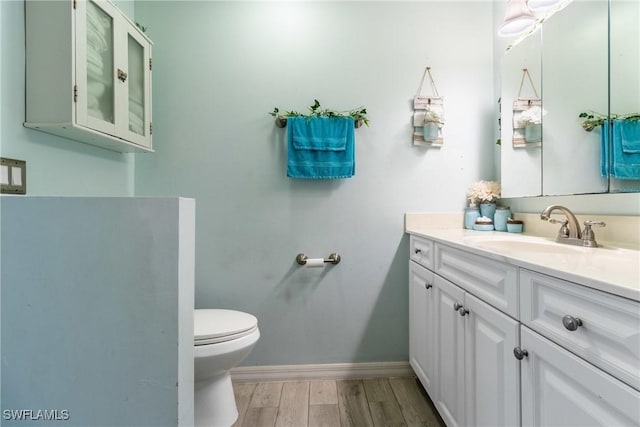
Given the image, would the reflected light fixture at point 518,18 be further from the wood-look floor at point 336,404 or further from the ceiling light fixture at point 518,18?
the wood-look floor at point 336,404

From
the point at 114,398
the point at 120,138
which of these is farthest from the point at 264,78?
the point at 114,398

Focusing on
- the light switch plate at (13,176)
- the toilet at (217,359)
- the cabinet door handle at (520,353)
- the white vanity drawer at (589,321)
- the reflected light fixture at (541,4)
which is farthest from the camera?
the reflected light fixture at (541,4)

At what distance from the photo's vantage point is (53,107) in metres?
1.11

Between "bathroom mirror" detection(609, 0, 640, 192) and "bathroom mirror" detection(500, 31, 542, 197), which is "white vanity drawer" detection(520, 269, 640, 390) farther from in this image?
"bathroom mirror" detection(500, 31, 542, 197)

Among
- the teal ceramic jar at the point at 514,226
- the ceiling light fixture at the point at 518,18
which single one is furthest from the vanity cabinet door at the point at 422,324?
the ceiling light fixture at the point at 518,18

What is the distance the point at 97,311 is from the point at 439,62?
2.00m

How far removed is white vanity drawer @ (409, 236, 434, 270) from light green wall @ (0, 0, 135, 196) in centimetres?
163

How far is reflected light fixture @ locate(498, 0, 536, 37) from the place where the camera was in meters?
1.46

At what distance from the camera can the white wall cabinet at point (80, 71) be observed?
3.62ft

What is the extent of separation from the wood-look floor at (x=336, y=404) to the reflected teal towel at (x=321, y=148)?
1.18 meters

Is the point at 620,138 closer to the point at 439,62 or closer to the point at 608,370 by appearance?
the point at 608,370

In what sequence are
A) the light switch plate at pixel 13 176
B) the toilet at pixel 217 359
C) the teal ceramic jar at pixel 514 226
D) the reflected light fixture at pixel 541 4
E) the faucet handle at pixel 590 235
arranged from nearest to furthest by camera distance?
the light switch plate at pixel 13 176 → the faucet handle at pixel 590 235 → the toilet at pixel 217 359 → the reflected light fixture at pixel 541 4 → the teal ceramic jar at pixel 514 226

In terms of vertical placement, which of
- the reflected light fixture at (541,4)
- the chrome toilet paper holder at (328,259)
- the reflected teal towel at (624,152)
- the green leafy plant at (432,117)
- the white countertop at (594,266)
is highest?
the reflected light fixture at (541,4)

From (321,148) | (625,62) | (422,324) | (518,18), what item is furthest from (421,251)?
(518,18)
